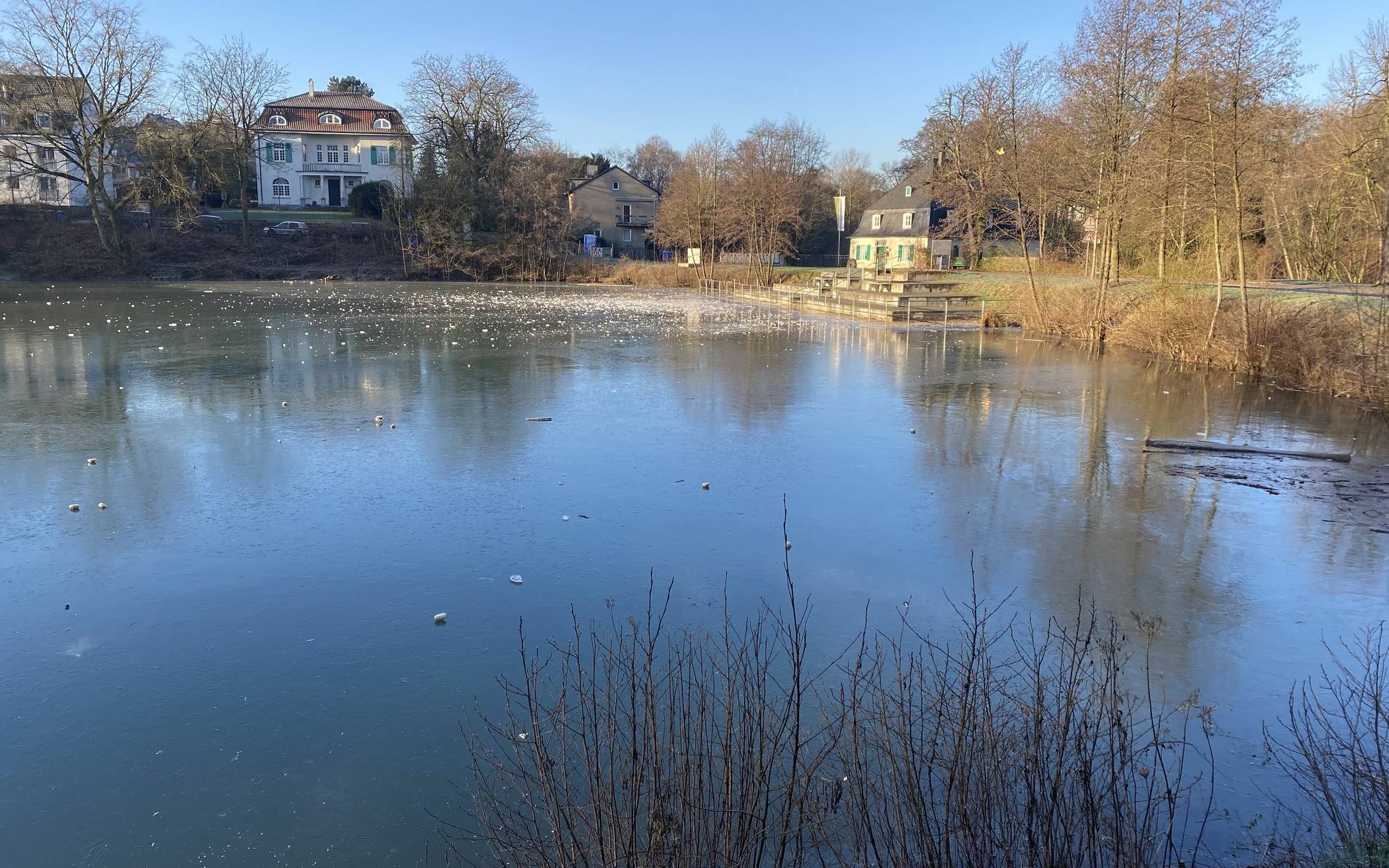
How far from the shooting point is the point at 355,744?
15.0 ft

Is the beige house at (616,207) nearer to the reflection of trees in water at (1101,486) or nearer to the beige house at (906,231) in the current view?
the beige house at (906,231)

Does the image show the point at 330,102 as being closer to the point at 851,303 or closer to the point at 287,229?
the point at 287,229

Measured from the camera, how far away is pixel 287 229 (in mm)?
55938

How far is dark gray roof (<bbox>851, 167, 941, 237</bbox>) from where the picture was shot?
184 feet

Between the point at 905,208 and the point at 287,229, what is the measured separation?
38.4 metres

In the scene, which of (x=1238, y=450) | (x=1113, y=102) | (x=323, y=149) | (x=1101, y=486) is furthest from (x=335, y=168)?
(x=1101, y=486)

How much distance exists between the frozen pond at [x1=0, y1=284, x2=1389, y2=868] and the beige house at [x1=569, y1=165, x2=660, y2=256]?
56.3 meters

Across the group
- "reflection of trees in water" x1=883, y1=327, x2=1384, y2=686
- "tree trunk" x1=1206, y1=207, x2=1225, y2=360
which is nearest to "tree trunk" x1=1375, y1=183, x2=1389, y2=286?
"tree trunk" x1=1206, y1=207, x2=1225, y2=360

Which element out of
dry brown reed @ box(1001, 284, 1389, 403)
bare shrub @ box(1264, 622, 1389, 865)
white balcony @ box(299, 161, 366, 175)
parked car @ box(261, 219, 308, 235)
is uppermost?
white balcony @ box(299, 161, 366, 175)

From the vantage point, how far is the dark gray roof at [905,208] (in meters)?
56.0

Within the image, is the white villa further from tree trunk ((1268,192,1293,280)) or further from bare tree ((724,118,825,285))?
tree trunk ((1268,192,1293,280))

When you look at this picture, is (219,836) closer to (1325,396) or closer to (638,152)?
(1325,396)

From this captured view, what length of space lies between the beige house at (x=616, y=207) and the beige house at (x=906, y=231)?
17.5 meters

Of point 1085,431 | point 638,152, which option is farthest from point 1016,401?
point 638,152
